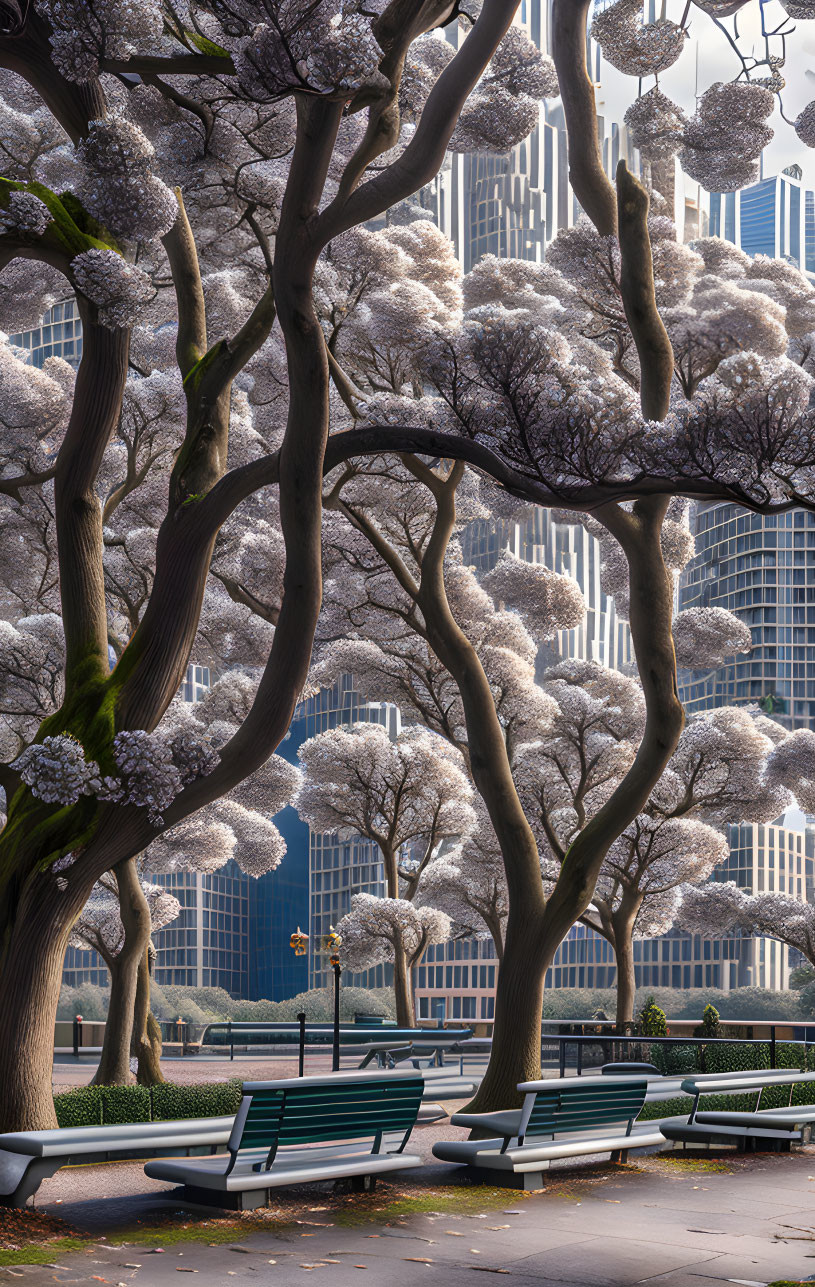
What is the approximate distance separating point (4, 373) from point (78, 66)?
6.94 meters

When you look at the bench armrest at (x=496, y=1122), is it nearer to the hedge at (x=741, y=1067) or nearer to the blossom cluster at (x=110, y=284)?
the hedge at (x=741, y=1067)

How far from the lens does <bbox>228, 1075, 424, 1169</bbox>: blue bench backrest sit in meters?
8.01

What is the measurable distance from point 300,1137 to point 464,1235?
1.19 m

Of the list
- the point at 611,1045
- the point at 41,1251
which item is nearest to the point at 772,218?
the point at 611,1045

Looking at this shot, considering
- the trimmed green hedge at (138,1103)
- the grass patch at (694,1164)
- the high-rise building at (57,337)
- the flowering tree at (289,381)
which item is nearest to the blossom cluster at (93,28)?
the flowering tree at (289,381)

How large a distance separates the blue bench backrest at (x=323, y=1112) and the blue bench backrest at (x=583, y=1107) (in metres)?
1.03

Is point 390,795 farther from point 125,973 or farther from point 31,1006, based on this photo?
point 31,1006

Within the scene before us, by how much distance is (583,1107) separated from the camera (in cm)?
1005

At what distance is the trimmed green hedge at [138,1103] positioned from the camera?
12523mm

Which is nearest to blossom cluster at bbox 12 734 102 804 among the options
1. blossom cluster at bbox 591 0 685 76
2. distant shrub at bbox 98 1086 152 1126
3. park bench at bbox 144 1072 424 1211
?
park bench at bbox 144 1072 424 1211

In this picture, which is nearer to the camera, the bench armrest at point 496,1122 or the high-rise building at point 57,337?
the bench armrest at point 496,1122

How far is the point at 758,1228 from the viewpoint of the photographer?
8.02m

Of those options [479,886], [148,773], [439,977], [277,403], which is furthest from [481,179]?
[148,773]

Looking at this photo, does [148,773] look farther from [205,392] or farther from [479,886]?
[479,886]
